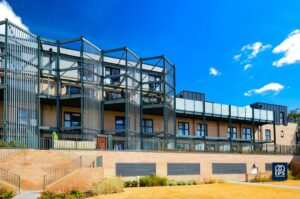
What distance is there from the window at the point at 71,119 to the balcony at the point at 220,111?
1145cm

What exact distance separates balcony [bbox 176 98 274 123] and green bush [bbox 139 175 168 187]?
12.4m

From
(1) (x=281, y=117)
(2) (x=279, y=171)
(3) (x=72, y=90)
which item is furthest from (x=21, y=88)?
(1) (x=281, y=117)

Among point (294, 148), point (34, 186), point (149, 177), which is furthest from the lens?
point (294, 148)

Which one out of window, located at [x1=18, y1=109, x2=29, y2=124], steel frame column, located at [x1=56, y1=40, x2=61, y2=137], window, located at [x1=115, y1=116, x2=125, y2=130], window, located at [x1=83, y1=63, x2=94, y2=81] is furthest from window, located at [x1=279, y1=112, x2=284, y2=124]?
window, located at [x1=18, y1=109, x2=29, y2=124]

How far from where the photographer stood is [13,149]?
77.7ft

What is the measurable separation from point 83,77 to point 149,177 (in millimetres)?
11159

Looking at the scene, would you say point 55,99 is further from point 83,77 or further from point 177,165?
point 177,165

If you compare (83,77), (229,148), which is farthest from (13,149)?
(229,148)

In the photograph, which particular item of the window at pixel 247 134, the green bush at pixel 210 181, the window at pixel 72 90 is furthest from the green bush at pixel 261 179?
the window at pixel 72 90

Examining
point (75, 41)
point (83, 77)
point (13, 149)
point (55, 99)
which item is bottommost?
point (13, 149)

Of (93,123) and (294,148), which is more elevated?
(93,123)

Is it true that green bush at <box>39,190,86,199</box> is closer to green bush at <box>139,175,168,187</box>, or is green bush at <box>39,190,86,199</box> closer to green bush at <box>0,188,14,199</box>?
green bush at <box>0,188,14,199</box>

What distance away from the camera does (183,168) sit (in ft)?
105

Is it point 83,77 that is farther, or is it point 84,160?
point 83,77
